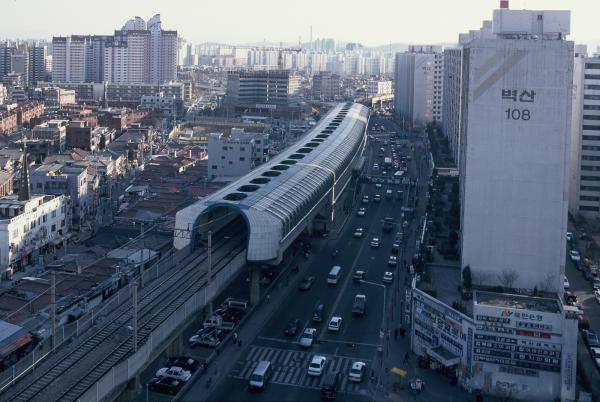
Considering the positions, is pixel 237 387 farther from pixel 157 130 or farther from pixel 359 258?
pixel 157 130

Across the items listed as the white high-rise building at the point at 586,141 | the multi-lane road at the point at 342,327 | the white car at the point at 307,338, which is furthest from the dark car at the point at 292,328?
the white high-rise building at the point at 586,141

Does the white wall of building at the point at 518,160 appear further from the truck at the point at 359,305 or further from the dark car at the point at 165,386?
the dark car at the point at 165,386

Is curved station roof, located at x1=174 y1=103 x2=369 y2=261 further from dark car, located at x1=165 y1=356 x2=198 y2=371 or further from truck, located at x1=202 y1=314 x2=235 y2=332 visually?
dark car, located at x1=165 y1=356 x2=198 y2=371

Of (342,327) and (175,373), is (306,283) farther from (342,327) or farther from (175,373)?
(175,373)

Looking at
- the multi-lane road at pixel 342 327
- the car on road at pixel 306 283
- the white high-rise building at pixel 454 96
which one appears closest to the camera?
the multi-lane road at pixel 342 327

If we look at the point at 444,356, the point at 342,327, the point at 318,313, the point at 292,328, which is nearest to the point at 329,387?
the point at 444,356

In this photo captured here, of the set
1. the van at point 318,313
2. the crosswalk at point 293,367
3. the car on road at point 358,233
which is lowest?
the crosswalk at point 293,367

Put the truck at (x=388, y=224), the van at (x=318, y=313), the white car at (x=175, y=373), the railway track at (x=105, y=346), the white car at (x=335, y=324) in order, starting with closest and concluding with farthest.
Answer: the railway track at (x=105, y=346) → the white car at (x=175, y=373) → the white car at (x=335, y=324) → the van at (x=318, y=313) → the truck at (x=388, y=224)
